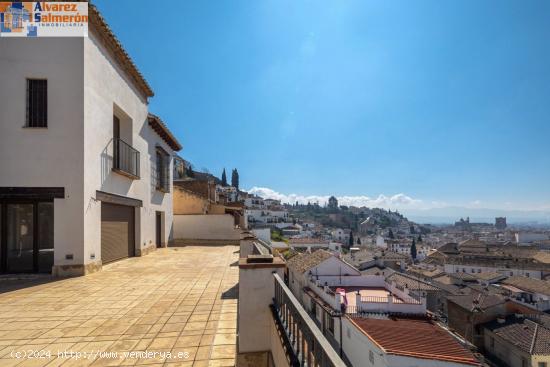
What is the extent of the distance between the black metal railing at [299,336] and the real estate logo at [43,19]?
7.91m

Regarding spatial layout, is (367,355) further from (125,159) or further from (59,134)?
(59,134)

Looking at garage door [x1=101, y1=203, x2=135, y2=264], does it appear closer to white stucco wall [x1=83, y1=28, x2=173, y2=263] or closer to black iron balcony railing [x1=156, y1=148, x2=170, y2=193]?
white stucco wall [x1=83, y1=28, x2=173, y2=263]

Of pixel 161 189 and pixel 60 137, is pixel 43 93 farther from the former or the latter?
pixel 161 189

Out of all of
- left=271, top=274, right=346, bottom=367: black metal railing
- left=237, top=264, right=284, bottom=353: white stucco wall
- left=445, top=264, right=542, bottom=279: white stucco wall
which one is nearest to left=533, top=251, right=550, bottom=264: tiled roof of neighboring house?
left=445, top=264, right=542, bottom=279: white stucco wall

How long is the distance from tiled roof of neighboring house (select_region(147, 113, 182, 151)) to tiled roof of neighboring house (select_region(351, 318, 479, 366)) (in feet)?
45.6

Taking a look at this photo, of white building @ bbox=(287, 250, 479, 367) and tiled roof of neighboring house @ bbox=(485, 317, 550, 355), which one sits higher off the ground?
white building @ bbox=(287, 250, 479, 367)

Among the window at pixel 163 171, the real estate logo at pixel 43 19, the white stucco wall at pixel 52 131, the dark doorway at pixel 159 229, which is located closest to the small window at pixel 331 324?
the dark doorway at pixel 159 229

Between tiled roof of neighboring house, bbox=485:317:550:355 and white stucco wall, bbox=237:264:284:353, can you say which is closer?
white stucco wall, bbox=237:264:284:353

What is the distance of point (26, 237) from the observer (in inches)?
273

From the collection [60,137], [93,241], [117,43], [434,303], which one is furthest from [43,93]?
[434,303]

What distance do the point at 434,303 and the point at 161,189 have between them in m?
36.9

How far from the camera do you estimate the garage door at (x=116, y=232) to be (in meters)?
8.34

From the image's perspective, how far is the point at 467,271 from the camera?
56.1 metres

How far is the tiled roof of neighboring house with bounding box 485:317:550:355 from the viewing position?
2064 centimetres
